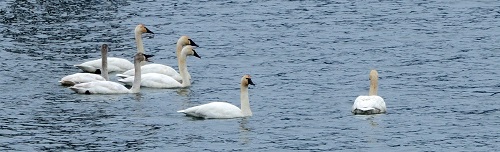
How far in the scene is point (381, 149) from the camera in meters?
25.4

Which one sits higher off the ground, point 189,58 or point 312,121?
point 189,58

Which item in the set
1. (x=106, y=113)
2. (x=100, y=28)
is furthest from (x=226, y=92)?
(x=100, y=28)

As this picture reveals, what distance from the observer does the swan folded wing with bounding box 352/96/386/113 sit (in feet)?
94.2

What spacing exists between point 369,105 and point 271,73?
645 centimetres

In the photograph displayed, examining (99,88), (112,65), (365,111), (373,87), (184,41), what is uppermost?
(184,41)

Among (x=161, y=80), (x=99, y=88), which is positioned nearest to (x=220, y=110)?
(x=99, y=88)

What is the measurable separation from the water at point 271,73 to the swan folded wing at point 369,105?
0.61ft

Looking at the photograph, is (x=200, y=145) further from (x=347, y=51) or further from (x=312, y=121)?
(x=347, y=51)

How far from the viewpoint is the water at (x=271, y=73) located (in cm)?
2655

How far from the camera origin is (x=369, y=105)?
2875 cm

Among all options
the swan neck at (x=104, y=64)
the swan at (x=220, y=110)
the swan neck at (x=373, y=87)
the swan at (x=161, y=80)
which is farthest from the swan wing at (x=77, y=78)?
the swan neck at (x=373, y=87)

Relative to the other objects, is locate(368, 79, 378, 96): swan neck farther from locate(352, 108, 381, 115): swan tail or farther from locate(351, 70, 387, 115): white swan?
locate(352, 108, 381, 115): swan tail

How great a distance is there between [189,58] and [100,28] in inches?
242

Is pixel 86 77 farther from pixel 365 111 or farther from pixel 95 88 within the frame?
pixel 365 111
